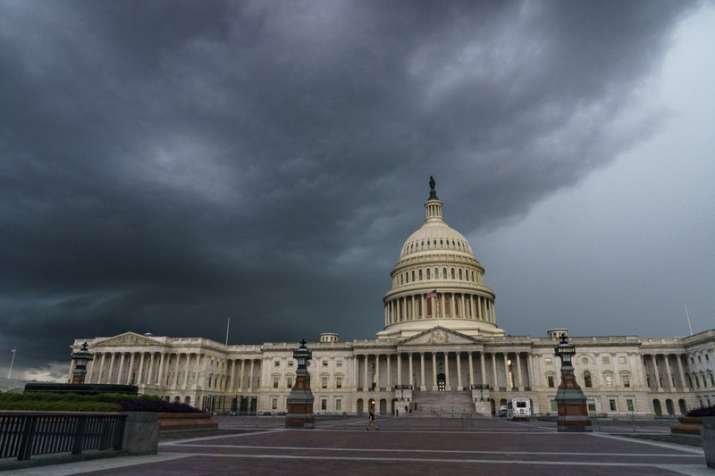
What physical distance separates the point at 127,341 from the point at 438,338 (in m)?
71.5

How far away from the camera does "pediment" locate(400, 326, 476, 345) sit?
96688 millimetres

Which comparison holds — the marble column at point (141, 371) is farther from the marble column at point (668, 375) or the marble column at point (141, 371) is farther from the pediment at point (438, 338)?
the marble column at point (668, 375)

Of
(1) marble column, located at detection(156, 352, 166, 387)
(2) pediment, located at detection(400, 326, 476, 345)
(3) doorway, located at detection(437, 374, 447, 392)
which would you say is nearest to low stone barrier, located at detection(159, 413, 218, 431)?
(2) pediment, located at detection(400, 326, 476, 345)

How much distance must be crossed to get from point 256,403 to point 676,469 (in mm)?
112218

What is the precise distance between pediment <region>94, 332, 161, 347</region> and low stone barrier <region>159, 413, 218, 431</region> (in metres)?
Answer: 82.9

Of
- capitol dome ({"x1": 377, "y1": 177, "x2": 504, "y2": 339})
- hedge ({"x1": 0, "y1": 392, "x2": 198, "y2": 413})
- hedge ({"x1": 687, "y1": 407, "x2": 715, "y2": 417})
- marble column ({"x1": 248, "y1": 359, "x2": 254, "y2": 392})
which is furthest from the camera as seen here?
marble column ({"x1": 248, "y1": 359, "x2": 254, "y2": 392})

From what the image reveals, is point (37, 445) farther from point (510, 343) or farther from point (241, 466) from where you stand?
point (510, 343)

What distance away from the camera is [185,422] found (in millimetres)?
30953

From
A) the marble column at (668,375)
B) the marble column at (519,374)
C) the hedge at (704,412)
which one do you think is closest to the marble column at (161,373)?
the marble column at (519,374)

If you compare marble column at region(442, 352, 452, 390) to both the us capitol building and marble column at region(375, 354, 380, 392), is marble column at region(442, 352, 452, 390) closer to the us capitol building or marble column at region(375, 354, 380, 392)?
the us capitol building

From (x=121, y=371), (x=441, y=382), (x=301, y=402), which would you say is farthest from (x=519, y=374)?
(x=121, y=371)

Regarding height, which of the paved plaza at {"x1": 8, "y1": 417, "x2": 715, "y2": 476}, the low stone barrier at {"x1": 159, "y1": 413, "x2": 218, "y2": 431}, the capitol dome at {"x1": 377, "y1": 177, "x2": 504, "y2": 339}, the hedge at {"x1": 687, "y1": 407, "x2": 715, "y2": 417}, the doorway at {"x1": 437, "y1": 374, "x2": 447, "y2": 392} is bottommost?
the paved plaza at {"x1": 8, "y1": 417, "x2": 715, "y2": 476}

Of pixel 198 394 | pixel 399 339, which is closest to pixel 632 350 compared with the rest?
pixel 399 339

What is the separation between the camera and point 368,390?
4053 inches
